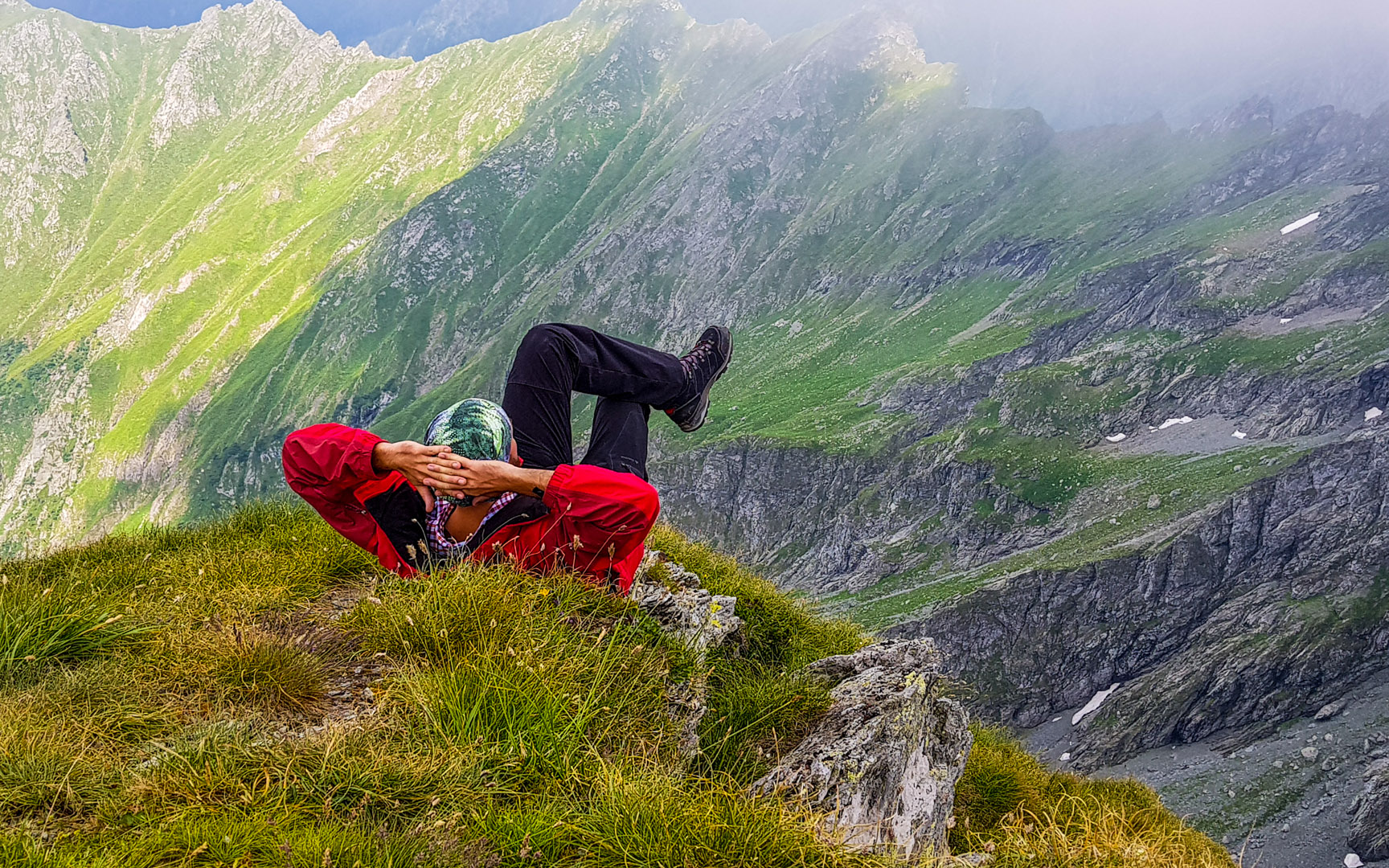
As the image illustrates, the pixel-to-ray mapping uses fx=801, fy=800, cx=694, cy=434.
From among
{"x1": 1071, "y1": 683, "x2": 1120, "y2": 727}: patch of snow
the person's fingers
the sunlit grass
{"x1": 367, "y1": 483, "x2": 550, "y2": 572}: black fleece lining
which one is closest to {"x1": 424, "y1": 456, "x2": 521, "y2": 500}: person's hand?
the person's fingers

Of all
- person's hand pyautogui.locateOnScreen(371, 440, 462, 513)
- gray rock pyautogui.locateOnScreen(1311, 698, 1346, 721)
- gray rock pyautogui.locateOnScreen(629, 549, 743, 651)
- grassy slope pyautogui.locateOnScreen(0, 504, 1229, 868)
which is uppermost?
person's hand pyautogui.locateOnScreen(371, 440, 462, 513)

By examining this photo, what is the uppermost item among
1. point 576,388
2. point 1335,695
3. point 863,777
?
point 576,388

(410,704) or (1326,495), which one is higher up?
(410,704)

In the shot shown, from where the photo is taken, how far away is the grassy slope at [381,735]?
10.4ft

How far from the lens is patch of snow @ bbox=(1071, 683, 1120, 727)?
144375 millimetres

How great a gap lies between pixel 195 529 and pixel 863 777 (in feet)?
22.9

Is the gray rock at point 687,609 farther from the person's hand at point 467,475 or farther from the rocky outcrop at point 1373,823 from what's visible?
the rocky outcrop at point 1373,823

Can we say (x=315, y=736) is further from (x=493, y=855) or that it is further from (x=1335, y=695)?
(x=1335, y=695)

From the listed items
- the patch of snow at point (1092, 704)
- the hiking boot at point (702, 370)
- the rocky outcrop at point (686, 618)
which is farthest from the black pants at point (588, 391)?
the patch of snow at point (1092, 704)

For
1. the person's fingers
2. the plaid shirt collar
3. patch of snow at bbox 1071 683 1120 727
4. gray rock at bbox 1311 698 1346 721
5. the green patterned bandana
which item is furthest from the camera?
patch of snow at bbox 1071 683 1120 727

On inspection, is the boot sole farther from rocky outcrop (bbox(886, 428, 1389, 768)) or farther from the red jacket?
rocky outcrop (bbox(886, 428, 1389, 768))

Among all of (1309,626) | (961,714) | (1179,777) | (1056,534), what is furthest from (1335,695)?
(961,714)

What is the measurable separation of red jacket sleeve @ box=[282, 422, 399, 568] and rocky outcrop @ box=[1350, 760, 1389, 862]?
13956cm

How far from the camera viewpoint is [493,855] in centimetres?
319
